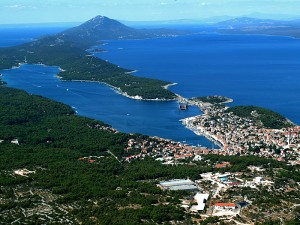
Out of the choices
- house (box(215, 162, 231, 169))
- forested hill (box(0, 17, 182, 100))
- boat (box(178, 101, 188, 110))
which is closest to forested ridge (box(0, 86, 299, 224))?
house (box(215, 162, 231, 169))

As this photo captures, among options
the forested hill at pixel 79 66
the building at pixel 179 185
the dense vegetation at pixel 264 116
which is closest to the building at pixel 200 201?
the building at pixel 179 185

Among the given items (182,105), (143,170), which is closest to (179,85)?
(182,105)

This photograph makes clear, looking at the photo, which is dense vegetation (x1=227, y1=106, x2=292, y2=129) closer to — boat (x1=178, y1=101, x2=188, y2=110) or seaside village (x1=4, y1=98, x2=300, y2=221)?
seaside village (x1=4, y1=98, x2=300, y2=221)

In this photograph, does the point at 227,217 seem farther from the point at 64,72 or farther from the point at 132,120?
the point at 64,72

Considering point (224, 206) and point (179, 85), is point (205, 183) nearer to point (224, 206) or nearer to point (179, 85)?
point (224, 206)

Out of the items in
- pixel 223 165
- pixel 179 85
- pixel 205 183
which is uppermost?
pixel 205 183

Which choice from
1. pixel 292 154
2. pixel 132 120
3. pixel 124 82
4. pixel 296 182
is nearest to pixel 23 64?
pixel 124 82

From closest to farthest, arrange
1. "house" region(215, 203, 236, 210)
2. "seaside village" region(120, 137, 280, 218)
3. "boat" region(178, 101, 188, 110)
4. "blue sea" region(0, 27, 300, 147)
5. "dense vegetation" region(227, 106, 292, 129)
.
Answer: "house" region(215, 203, 236, 210)
"seaside village" region(120, 137, 280, 218)
"dense vegetation" region(227, 106, 292, 129)
"blue sea" region(0, 27, 300, 147)
"boat" region(178, 101, 188, 110)
